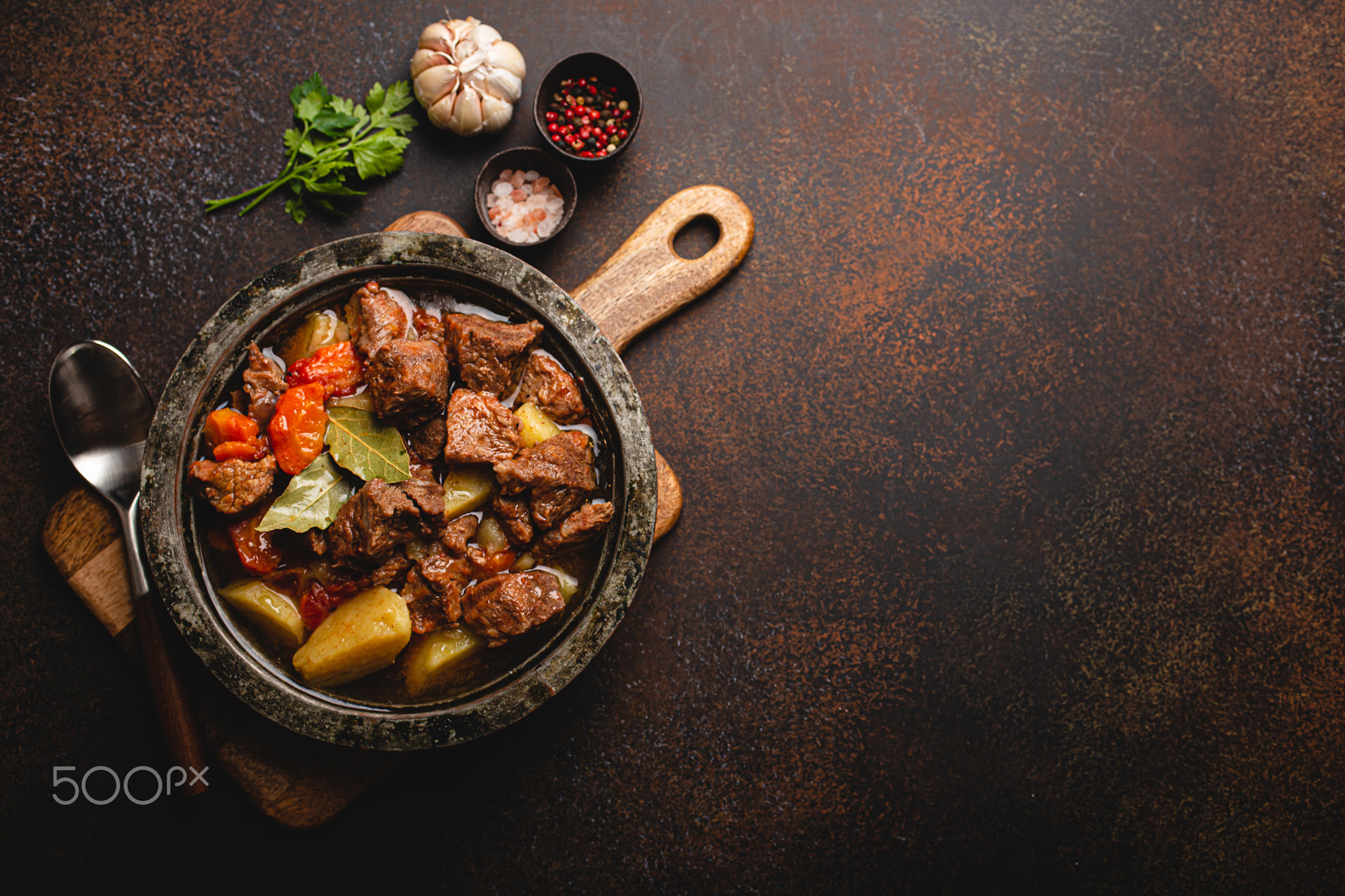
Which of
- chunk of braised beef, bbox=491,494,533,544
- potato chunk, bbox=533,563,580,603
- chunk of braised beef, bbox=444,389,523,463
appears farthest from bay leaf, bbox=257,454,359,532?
potato chunk, bbox=533,563,580,603

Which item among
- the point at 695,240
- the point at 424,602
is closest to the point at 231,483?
the point at 424,602

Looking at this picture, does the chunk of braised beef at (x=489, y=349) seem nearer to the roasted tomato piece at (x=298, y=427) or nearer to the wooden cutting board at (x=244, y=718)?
the roasted tomato piece at (x=298, y=427)

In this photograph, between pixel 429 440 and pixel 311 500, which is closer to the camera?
pixel 311 500

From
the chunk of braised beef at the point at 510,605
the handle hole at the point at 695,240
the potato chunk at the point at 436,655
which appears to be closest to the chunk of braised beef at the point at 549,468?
the chunk of braised beef at the point at 510,605

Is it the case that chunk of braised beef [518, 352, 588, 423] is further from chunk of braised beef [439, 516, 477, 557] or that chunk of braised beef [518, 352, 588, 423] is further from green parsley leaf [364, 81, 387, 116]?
green parsley leaf [364, 81, 387, 116]

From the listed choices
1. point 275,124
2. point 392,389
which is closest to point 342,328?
point 392,389

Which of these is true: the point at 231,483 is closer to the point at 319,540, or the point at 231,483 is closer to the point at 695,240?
the point at 319,540

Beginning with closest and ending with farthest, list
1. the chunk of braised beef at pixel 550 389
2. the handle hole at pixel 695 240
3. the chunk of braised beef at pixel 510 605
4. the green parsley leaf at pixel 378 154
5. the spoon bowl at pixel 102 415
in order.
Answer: the chunk of braised beef at pixel 510 605 → the chunk of braised beef at pixel 550 389 → the spoon bowl at pixel 102 415 → the green parsley leaf at pixel 378 154 → the handle hole at pixel 695 240
